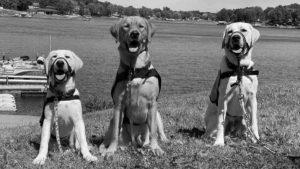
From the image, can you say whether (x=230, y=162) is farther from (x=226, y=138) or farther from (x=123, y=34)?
(x=123, y=34)

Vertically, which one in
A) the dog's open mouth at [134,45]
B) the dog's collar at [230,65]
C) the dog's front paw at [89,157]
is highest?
the dog's open mouth at [134,45]

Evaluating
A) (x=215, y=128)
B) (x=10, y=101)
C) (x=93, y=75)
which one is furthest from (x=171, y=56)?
(x=215, y=128)

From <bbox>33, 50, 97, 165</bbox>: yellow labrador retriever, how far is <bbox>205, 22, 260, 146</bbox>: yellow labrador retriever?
7.34ft

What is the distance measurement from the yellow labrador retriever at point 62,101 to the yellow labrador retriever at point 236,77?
7.34 ft

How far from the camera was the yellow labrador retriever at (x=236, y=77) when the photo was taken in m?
6.43

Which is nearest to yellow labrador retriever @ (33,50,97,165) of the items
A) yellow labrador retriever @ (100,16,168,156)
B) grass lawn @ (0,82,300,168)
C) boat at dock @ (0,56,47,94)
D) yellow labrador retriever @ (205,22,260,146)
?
grass lawn @ (0,82,300,168)

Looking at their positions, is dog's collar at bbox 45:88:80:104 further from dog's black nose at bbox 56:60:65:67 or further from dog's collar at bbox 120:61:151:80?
dog's collar at bbox 120:61:151:80

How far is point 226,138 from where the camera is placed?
7.04 meters

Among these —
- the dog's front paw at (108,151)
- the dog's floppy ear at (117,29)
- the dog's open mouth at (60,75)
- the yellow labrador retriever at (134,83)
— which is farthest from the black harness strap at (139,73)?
the dog's front paw at (108,151)

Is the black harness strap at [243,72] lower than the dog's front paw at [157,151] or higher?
higher

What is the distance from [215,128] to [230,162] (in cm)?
→ 130

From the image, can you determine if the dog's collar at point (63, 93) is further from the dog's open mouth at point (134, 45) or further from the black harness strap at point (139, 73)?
the dog's open mouth at point (134, 45)

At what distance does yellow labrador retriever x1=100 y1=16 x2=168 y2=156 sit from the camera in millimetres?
6168

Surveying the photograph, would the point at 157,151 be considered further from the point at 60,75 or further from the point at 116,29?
the point at 116,29
